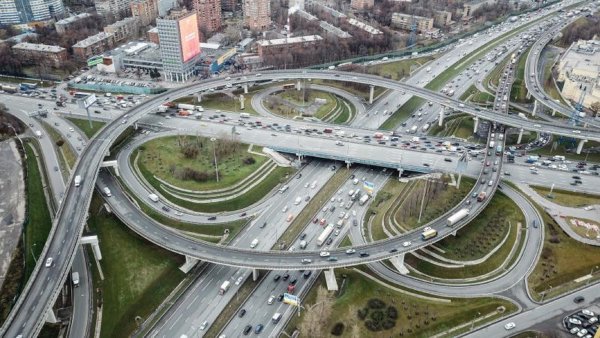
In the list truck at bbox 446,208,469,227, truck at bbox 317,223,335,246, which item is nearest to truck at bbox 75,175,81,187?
truck at bbox 317,223,335,246

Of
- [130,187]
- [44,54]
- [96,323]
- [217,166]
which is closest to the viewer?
[96,323]

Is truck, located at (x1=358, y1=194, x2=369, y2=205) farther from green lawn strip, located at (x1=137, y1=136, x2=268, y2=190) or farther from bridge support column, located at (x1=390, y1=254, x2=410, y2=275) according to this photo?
green lawn strip, located at (x1=137, y1=136, x2=268, y2=190)

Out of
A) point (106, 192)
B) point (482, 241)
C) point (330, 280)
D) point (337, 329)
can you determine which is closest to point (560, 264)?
point (482, 241)

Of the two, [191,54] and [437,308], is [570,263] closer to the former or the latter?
[437,308]

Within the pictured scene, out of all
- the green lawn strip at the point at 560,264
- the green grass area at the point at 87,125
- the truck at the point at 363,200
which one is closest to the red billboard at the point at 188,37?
the green grass area at the point at 87,125

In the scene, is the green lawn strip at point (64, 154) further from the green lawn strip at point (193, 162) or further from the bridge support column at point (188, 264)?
the bridge support column at point (188, 264)

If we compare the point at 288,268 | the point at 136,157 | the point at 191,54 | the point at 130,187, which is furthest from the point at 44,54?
the point at 288,268
